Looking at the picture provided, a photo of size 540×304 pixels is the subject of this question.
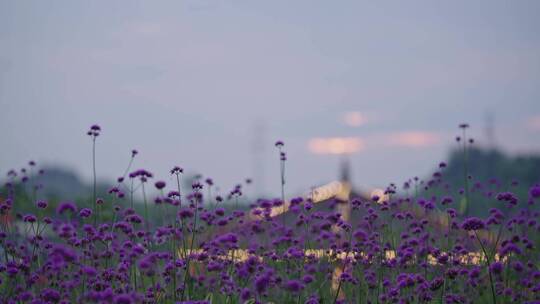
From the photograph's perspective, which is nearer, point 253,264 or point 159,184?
point 253,264

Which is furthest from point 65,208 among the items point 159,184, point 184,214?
point 159,184

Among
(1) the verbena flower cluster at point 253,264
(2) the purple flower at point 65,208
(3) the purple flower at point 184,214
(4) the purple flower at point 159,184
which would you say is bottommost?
(1) the verbena flower cluster at point 253,264

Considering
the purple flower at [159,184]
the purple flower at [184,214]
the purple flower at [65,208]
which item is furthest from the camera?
the purple flower at [159,184]

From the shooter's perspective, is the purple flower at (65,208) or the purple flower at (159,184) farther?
the purple flower at (159,184)

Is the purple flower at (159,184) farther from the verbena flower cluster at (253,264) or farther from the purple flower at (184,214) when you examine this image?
the purple flower at (184,214)

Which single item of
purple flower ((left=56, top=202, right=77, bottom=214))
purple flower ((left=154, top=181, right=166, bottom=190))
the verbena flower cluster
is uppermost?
purple flower ((left=154, top=181, right=166, bottom=190))

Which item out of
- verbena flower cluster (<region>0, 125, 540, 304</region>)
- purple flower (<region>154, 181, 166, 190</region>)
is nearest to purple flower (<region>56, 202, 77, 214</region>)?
verbena flower cluster (<region>0, 125, 540, 304</region>)

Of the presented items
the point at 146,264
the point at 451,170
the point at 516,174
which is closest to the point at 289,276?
the point at 146,264

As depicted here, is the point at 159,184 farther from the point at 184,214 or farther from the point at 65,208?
the point at 65,208

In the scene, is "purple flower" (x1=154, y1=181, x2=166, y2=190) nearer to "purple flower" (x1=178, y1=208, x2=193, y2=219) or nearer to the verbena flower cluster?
the verbena flower cluster

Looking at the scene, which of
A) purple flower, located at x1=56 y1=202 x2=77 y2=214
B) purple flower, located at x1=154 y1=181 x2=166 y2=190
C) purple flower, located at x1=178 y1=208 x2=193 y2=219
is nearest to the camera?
purple flower, located at x1=56 y1=202 x2=77 y2=214

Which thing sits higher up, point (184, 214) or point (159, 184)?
point (159, 184)

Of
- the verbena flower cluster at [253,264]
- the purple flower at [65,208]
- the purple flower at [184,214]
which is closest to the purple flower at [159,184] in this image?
the verbena flower cluster at [253,264]

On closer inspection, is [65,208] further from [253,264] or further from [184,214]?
[253,264]
